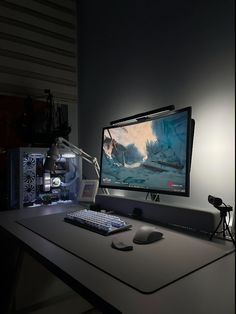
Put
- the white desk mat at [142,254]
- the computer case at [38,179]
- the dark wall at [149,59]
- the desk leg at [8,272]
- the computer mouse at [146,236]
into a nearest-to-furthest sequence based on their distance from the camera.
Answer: the white desk mat at [142,254] < the computer mouse at [146,236] < the dark wall at [149,59] < the desk leg at [8,272] < the computer case at [38,179]

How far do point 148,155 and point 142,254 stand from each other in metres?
0.55

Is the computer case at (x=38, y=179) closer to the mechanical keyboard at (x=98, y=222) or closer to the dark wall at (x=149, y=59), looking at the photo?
the dark wall at (x=149, y=59)

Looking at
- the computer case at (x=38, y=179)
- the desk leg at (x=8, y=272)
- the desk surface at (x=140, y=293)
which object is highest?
the computer case at (x=38, y=179)

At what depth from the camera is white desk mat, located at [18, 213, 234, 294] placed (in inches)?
26.9

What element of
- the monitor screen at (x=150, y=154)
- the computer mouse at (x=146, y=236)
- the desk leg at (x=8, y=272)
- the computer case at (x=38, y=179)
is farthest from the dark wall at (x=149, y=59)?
the desk leg at (x=8, y=272)

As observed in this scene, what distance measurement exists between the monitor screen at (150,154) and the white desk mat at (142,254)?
237 mm

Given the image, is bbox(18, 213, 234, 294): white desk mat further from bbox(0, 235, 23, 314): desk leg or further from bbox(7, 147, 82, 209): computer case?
bbox(7, 147, 82, 209): computer case

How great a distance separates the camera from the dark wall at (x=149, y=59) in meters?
1.20

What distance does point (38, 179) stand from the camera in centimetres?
177

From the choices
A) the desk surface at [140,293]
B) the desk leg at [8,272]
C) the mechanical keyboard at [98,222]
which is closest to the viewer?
the desk surface at [140,293]

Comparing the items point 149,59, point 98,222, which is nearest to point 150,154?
point 98,222

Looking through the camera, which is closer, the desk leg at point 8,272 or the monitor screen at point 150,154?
the monitor screen at point 150,154

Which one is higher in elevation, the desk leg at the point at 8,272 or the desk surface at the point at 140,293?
the desk surface at the point at 140,293

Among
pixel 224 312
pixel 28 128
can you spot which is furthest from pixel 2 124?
pixel 224 312
